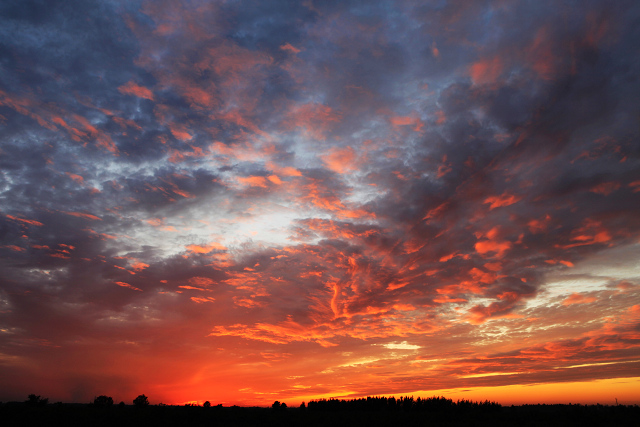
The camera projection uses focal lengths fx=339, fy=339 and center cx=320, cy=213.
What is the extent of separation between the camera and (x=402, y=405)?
73.2m

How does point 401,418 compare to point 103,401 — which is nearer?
point 401,418

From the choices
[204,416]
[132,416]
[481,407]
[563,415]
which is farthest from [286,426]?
[563,415]

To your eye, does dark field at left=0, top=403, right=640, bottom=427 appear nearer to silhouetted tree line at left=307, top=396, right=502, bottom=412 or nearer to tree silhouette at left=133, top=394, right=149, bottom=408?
silhouetted tree line at left=307, top=396, right=502, bottom=412

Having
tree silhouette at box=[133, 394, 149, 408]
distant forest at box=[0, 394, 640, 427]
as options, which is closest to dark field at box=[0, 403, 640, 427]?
distant forest at box=[0, 394, 640, 427]

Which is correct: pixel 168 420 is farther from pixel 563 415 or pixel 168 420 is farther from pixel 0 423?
pixel 563 415

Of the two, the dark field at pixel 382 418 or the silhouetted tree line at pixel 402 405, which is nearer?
the dark field at pixel 382 418

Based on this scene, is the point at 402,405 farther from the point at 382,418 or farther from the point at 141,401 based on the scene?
the point at 141,401

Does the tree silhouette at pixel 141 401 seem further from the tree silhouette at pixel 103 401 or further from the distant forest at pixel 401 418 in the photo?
the distant forest at pixel 401 418

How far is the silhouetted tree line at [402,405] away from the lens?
56800mm

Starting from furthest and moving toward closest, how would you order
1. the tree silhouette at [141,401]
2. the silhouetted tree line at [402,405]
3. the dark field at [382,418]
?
the tree silhouette at [141,401] → the silhouetted tree line at [402,405] → the dark field at [382,418]

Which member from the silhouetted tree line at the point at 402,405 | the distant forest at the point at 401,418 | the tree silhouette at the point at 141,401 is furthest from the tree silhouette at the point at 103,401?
the silhouetted tree line at the point at 402,405

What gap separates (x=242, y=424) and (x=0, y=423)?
3276 centimetres

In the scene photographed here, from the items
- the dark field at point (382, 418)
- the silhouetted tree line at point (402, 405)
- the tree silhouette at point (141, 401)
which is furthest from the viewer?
the tree silhouette at point (141, 401)

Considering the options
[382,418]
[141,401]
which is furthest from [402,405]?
[141,401]
